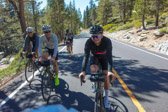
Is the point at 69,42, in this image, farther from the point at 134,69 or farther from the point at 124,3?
the point at 124,3

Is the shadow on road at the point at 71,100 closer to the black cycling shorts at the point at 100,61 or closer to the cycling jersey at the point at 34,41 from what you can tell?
the black cycling shorts at the point at 100,61

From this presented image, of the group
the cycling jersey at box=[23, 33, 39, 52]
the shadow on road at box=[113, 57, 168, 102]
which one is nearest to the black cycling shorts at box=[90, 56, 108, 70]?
the shadow on road at box=[113, 57, 168, 102]

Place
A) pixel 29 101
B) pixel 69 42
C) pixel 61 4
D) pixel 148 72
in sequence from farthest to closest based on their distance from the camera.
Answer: pixel 61 4 → pixel 69 42 → pixel 148 72 → pixel 29 101

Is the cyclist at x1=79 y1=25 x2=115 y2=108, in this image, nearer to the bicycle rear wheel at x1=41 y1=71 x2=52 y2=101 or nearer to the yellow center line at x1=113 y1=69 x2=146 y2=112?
the yellow center line at x1=113 y1=69 x2=146 y2=112

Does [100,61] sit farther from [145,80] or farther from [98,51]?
[145,80]

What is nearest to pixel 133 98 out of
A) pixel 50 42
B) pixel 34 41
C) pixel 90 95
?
pixel 90 95

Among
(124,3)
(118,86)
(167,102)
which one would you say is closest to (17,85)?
(118,86)

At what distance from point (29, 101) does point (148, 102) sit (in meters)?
3.43

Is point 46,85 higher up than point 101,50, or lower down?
lower down

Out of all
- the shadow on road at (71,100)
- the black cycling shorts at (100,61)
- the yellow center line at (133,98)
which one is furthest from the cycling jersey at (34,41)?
the yellow center line at (133,98)

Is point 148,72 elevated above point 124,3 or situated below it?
below

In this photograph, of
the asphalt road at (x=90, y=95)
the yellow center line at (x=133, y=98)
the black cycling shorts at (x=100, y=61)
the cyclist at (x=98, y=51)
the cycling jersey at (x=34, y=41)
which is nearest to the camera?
the cyclist at (x=98, y=51)

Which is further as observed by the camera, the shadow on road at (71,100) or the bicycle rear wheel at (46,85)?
the bicycle rear wheel at (46,85)

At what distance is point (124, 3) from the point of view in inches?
1446
